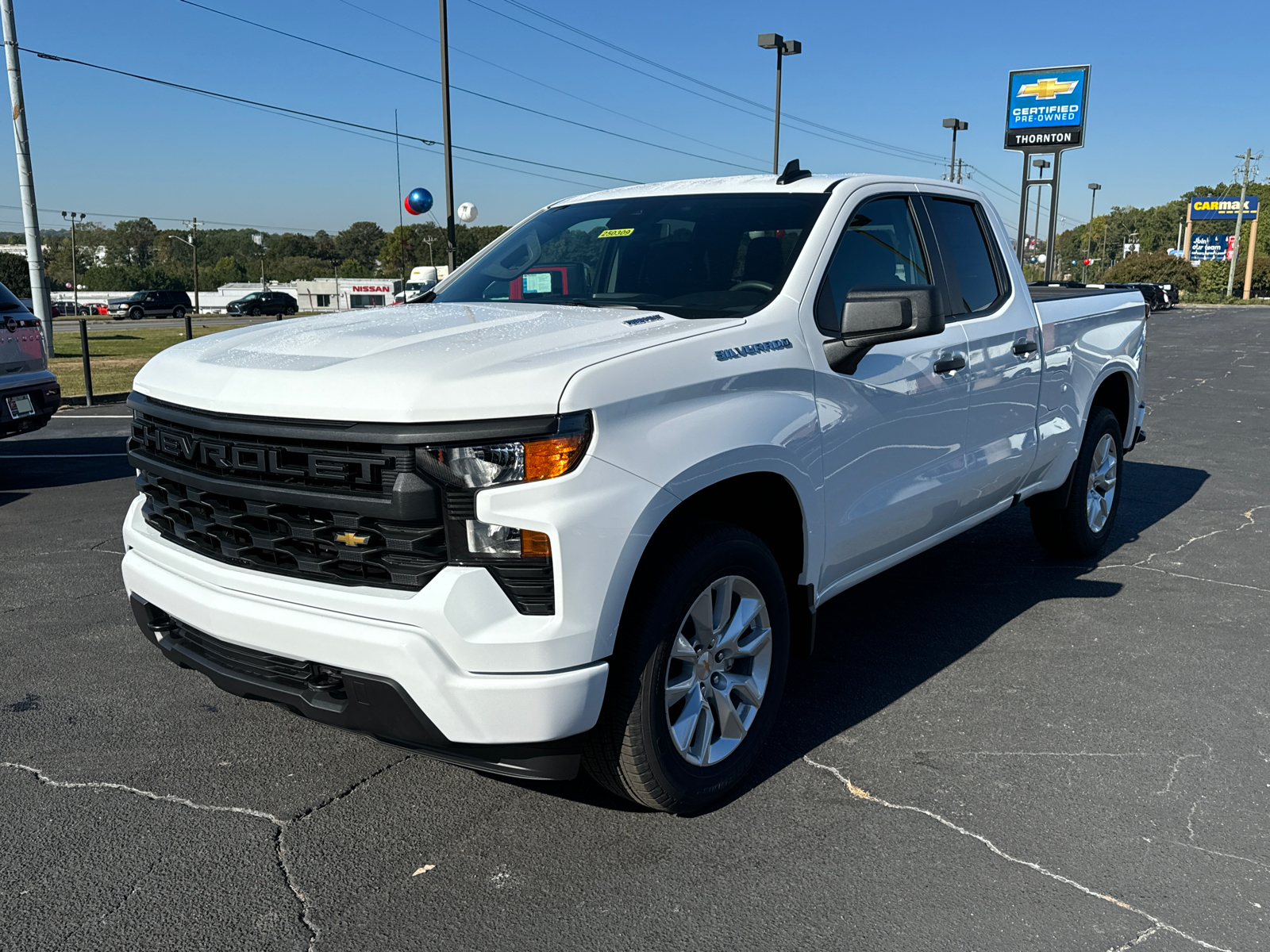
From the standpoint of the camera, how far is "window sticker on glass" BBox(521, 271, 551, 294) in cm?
417

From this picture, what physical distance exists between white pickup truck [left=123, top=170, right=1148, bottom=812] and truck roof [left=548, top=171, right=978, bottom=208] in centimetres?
3

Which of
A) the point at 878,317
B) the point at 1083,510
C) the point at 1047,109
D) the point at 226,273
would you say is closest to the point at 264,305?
the point at 1047,109

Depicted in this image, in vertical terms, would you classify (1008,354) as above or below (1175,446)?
above

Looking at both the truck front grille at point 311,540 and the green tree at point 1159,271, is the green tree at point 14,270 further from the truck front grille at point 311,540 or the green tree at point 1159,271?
the truck front grille at point 311,540

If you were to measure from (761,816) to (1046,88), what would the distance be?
44.7m

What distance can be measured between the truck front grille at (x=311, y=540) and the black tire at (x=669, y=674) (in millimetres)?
581

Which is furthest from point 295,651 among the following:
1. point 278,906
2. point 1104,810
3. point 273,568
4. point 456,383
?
point 1104,810

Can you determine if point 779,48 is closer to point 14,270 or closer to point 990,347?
point 990,347

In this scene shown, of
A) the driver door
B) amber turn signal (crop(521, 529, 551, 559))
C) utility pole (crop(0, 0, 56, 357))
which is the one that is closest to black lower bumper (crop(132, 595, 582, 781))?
amber turn signal (crop(521, 529, 551, 559))

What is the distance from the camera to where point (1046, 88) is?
137 feet

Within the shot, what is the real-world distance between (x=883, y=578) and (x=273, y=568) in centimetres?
364

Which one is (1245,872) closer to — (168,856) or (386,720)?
(386,720)

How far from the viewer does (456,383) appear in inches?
102

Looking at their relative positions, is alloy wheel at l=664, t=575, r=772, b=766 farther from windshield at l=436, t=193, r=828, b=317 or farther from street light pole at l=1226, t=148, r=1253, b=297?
street light pole at l=1226, t=148, r=1253, b=297
